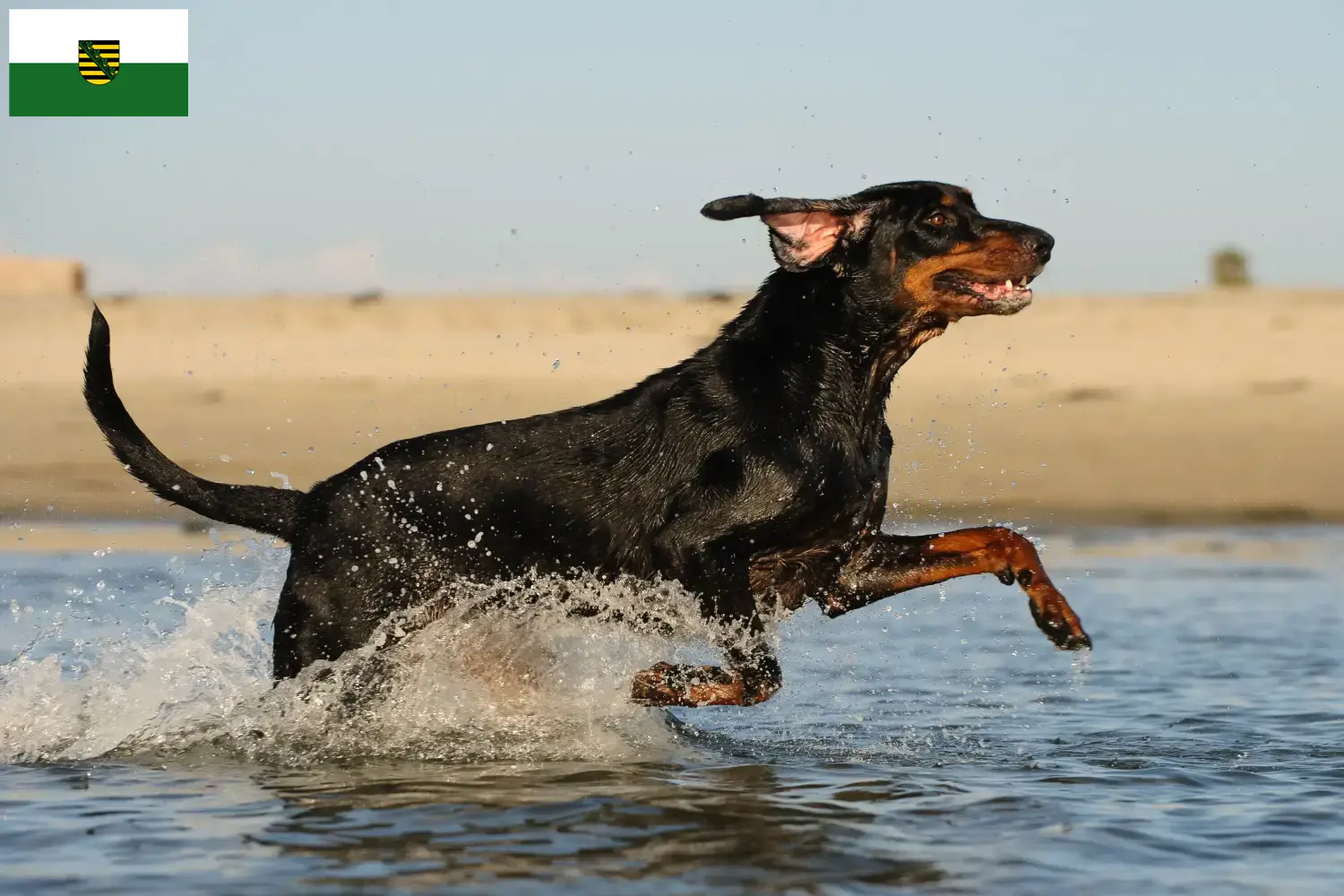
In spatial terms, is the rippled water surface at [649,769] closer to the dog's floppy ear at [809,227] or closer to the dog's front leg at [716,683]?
the dog's front leg at [716,683]

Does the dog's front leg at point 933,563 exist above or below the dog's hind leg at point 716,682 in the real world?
above

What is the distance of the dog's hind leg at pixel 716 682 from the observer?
5.30 m

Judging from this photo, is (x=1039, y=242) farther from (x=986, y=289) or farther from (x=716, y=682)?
(x=716, y=682)

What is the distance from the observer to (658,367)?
17531 millimetres

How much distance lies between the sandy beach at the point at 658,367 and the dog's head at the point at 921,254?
8.06 meters

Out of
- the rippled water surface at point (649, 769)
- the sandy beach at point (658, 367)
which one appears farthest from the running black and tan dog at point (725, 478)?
the sandy beach at point (658, 367)

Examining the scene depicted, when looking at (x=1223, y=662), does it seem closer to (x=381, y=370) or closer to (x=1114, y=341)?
(x=1114, y=341)

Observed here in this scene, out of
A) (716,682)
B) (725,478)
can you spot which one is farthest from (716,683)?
(725,478)

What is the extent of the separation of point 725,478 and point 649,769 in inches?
36.9

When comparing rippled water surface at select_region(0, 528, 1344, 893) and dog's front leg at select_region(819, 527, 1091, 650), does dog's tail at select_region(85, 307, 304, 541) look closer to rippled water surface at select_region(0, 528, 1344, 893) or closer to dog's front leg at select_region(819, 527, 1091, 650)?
rippled water surface at select_region(0, 528, 1344, 893)

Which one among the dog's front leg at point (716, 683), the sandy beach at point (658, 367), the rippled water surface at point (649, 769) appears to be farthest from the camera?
the sandy beach at point (658, 367)

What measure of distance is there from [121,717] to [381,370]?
12.1 m

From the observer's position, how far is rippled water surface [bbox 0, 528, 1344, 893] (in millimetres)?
4223

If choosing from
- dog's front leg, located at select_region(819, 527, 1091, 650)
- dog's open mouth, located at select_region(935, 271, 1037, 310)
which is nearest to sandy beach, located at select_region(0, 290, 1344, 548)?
dog's front leg, located at select_region(819, 527, 1091, 650)
